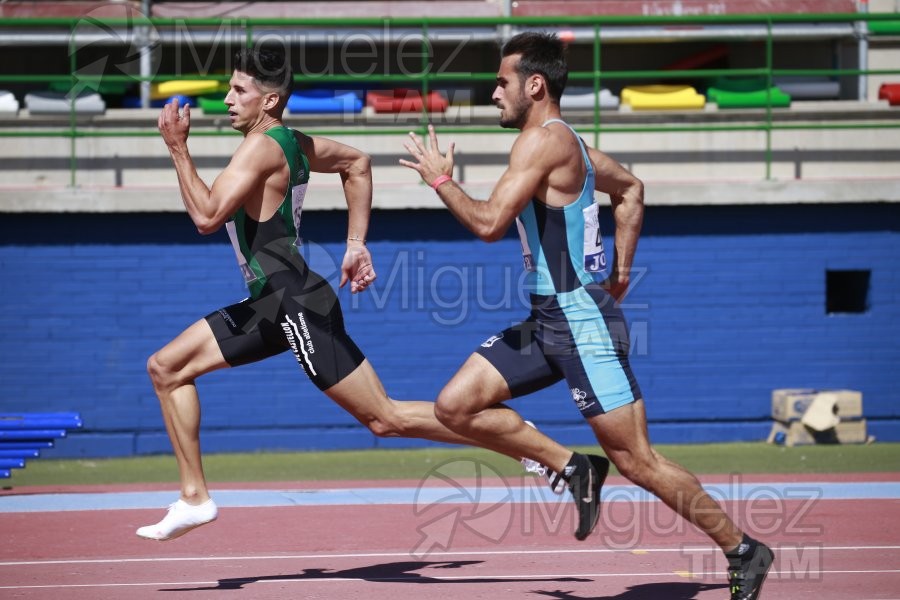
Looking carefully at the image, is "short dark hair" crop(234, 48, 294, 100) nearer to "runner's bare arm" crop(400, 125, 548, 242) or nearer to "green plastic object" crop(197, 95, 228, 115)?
"runner's bare arm" crop(400, 125, 548, 242)

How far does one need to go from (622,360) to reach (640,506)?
374 cm

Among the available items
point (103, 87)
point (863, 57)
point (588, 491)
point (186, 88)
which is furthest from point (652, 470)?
point (103, 87)

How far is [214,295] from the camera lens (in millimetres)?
13266

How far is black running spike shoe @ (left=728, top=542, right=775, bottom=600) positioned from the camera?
5.63 m

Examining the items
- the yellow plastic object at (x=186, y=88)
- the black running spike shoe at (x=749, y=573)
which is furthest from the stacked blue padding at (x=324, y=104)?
the black running spike shoe at (x=749, y=573)

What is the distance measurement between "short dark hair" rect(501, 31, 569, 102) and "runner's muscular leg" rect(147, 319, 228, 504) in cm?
218

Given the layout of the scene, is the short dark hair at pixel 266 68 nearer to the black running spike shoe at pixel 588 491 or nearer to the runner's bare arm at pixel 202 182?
the runner's bare arm at pixel 202 182

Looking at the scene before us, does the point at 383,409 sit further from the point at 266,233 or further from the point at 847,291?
the point at 847,291

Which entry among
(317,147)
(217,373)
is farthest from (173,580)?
(217,373)

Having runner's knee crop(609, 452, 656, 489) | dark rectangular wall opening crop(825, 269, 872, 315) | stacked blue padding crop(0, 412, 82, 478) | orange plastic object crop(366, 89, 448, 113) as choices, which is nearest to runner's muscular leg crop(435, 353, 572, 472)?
runner's knee crop(609, 452, 656, 489)

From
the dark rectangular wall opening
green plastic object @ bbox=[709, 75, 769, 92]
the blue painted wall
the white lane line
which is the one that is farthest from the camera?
green plastic object @ bbox=[709, 75, 769, 92]

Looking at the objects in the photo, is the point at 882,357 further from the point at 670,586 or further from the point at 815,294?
the point at 670,586

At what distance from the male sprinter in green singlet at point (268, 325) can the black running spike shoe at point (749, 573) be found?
52.6 inches

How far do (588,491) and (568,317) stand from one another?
34.5 inches
